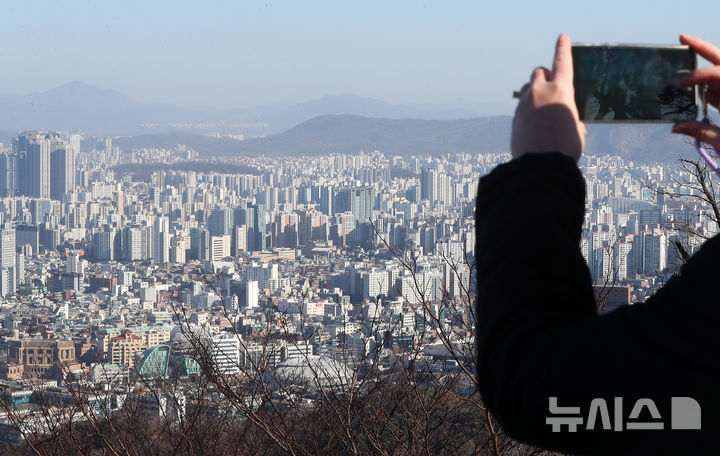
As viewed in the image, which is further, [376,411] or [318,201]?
[318,201]

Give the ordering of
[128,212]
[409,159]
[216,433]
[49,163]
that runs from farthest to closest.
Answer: [409,159]
[49,163]
[128,212]
[216,433]

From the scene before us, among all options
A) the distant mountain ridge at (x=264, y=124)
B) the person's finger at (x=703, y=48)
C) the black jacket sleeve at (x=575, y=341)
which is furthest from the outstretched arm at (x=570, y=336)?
the distant mountain ridge at (x=264, y=124)

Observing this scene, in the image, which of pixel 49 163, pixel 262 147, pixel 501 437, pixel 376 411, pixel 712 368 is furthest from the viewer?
pixel 262 147

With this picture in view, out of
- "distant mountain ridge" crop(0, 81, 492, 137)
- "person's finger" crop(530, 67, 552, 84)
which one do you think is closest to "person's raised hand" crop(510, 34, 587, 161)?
"person's finger" crop(530, 67, 552, 84)

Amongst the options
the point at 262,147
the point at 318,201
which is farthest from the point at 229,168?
the point at 318,201

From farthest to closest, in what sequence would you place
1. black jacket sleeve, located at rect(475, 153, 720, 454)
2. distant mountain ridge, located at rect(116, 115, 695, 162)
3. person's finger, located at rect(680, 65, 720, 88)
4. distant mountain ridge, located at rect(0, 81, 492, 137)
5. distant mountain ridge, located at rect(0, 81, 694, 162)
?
distant mountain ridge, located at rect(0, 81, 492, 137) → distant mountain ridge, located at rect(0, 81, 694, 162) → distant mountain ridge, located at rect(116, 115, 695, 162) → person's finger, located at rect(680, 65, 720, 88) → black jacket sleeve, located at rect(475, 153, 720, 454)

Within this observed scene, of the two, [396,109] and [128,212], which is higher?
[396,109]

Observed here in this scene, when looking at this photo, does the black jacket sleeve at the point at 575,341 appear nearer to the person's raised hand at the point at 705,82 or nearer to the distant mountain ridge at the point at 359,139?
the person's raised hand at the point at 705,82

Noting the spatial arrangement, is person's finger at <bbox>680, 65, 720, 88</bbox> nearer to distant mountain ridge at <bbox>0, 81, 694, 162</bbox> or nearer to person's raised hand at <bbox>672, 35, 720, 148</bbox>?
person's raised hand at <bbox>672, 35, 720, 148</bbox>

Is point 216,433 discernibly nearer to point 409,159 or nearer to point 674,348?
point 674,348
